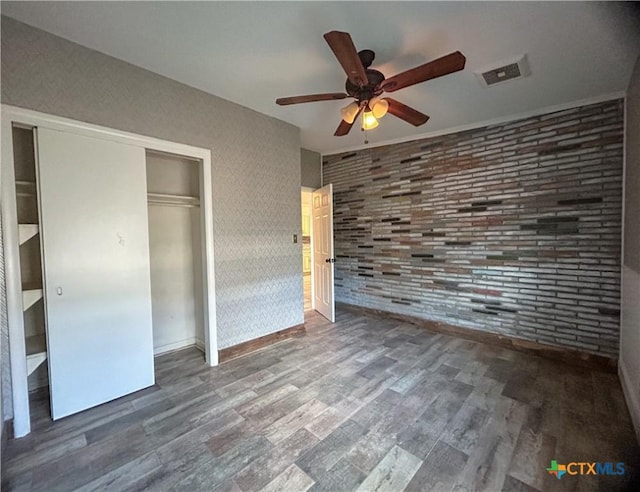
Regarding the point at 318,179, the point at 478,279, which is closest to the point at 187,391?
the point at 478,279

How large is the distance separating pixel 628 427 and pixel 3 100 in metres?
4.70

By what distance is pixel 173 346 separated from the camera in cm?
331

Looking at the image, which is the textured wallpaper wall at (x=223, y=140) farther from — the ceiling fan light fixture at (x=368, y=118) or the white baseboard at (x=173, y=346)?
the ceiling fan light fixture at (x=368, y=118)

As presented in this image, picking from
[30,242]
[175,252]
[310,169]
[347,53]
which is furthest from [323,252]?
[30,242]

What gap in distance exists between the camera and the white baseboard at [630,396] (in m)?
1.88

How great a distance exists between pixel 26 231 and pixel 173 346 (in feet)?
6.25

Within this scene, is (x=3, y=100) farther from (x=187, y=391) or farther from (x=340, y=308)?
(x=340, y=308)

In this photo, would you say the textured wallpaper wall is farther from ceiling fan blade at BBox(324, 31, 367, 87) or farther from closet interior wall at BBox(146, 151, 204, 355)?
ceiling fan blade at BBox(324, 31, 367, 87)

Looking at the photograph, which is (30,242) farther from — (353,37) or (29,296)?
(353,37)

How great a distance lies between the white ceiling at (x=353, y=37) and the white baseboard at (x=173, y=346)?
2.80 meters

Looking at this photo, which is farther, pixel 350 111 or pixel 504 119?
pixel 504 119

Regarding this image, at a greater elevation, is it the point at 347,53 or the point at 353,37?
the point at 353,37

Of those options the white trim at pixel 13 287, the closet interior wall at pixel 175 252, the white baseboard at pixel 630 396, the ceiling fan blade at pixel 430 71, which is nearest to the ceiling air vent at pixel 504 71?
the ceiling fan blade at pixel 430 71

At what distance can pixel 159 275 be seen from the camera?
3238 millimetres
